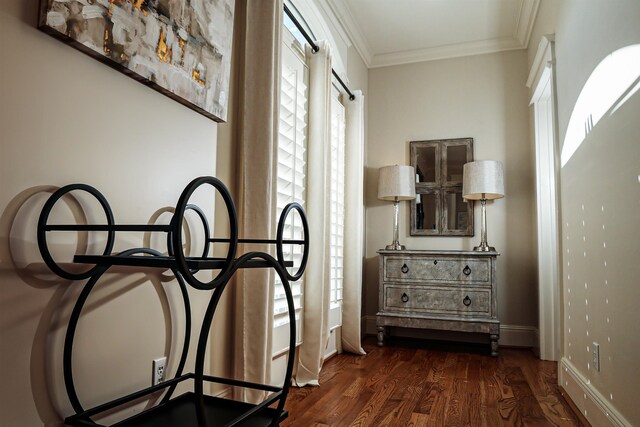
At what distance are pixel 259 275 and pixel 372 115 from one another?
3065 mm

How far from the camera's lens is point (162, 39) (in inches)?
58.2

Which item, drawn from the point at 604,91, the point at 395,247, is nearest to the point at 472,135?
the point at 395,247

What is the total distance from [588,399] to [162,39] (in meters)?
2.44

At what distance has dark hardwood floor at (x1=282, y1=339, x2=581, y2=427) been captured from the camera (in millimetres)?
2229

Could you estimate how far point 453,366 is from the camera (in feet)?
10.9

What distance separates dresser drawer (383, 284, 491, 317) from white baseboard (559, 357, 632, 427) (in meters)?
0.96

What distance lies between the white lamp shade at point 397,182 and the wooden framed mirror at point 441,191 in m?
0.26

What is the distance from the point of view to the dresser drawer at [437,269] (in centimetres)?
375

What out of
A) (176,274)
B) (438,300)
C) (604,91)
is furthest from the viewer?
(438,300)

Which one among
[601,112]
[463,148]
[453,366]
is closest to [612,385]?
[601,112]

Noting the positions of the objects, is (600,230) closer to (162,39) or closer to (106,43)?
(162,39)

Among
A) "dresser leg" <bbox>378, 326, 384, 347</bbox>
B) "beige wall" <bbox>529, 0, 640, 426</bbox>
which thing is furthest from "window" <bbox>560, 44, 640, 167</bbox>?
"dresser leg" <bbox>378, 326, 384, 347</bbox>

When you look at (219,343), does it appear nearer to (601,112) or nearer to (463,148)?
(601,112)

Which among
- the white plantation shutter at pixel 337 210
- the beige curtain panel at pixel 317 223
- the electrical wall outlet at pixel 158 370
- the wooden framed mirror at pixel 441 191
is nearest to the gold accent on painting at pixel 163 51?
the electrical wall outlet at pixel 158 370
